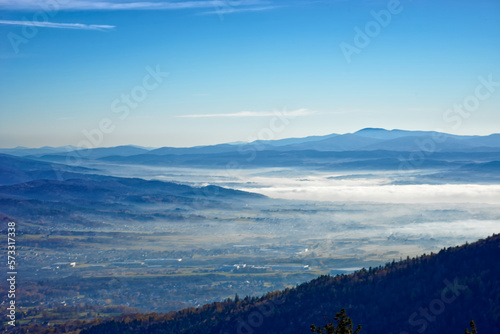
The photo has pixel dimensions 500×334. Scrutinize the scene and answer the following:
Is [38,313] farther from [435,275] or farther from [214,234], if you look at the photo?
[214,234]

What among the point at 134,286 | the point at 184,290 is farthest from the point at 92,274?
the point at 184,290

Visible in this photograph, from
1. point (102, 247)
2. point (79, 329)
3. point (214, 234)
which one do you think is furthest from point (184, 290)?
point (214, 234)

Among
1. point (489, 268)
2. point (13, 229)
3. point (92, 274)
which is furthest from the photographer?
point (13, 229)

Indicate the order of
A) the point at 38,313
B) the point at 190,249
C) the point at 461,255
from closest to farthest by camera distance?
the point at 461,255
the point at 38,313
the point at 190,249

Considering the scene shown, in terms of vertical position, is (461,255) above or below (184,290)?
above

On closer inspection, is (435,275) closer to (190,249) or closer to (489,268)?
(489,268)

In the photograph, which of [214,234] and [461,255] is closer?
[461,255]
